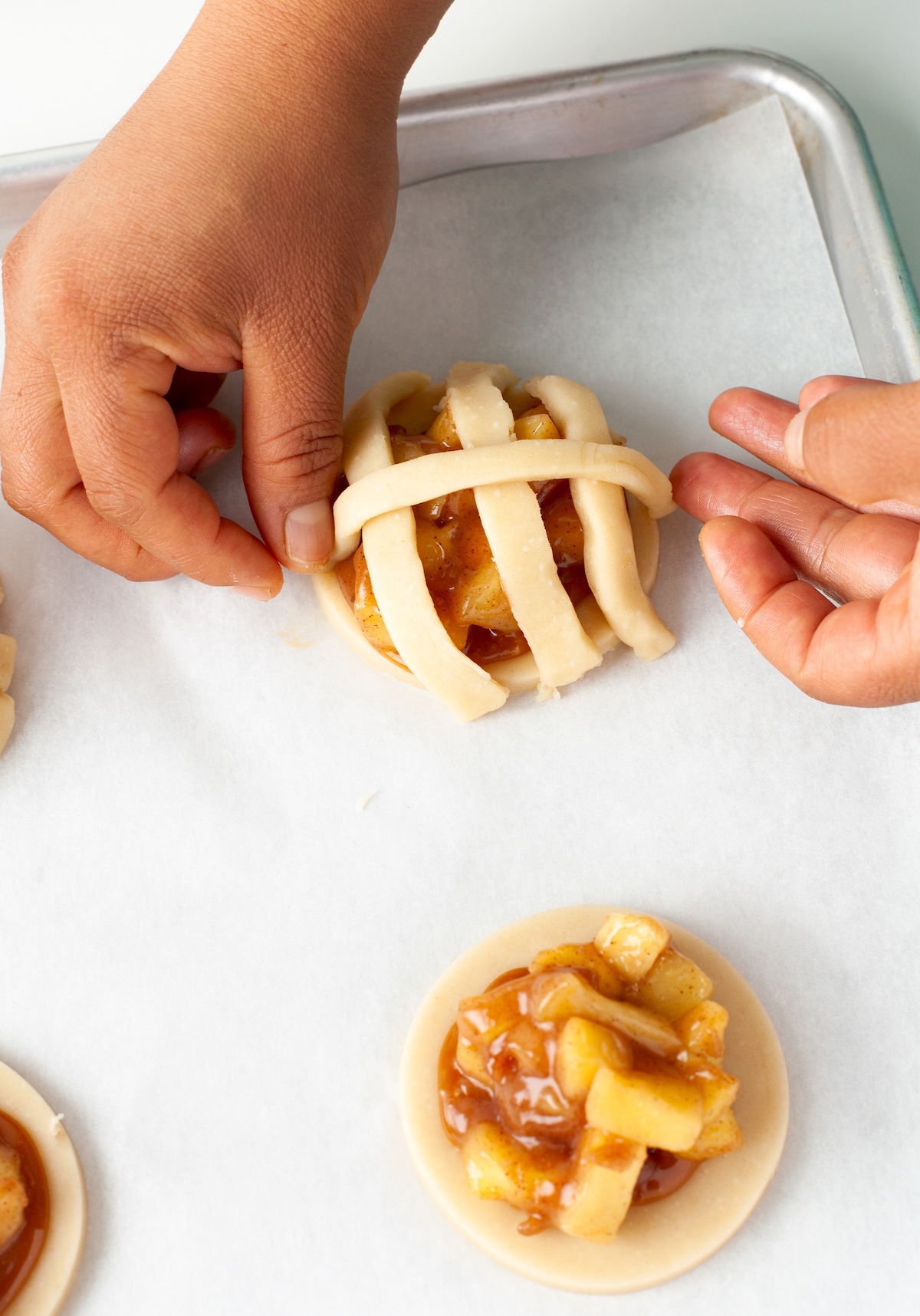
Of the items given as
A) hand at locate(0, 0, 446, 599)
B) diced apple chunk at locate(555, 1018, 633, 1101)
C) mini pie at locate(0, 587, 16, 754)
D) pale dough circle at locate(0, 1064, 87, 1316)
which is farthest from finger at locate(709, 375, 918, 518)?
pale dough circle at locate(0, 1064, 87, 1316)

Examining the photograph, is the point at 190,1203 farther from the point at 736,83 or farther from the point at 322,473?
the point at 736,83

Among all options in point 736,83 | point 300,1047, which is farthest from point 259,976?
point 736,83

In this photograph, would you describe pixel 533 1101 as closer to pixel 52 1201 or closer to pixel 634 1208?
pixel 634 1208

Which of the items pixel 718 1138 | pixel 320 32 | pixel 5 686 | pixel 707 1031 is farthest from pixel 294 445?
pixel 718 1138

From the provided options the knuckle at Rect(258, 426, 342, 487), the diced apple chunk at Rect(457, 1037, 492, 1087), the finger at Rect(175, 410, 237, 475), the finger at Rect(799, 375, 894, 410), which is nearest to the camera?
the diced apple chunk at Rect(457, 1037, 492, 1087)

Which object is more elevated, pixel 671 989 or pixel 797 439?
pixel 797 439

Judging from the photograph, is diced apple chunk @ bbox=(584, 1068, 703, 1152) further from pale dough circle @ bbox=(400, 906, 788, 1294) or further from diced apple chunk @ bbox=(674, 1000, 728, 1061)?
pale dough circle @ bbox=(400, 906, 788, 1294)
